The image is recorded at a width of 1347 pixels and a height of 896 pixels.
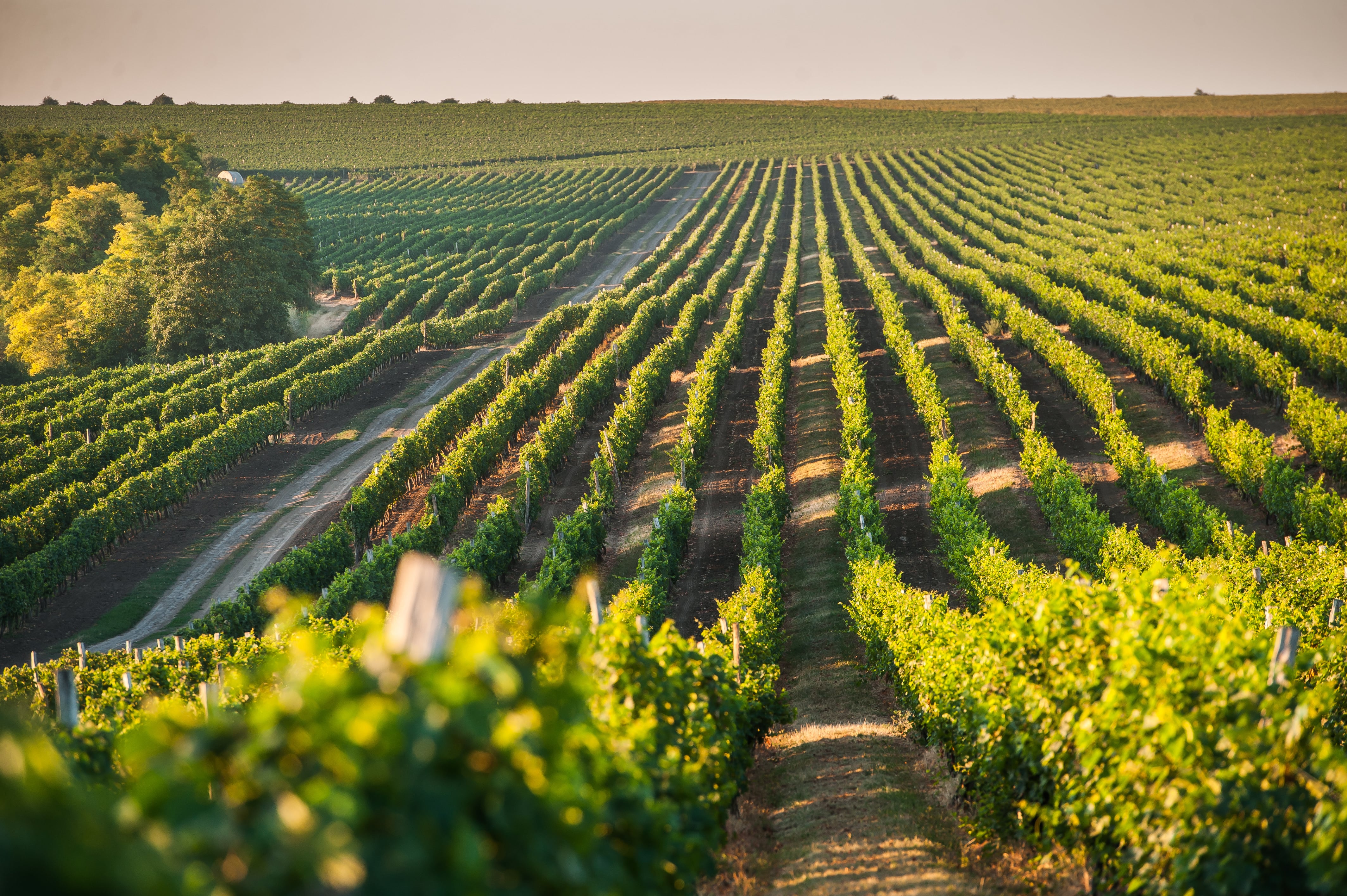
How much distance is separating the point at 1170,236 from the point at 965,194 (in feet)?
106

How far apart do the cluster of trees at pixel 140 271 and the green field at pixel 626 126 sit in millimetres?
75087

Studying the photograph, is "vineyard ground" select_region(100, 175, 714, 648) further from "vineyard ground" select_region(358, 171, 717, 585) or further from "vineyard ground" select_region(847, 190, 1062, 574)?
"vineyard ground" select_region(847, 190, 1062, 574)

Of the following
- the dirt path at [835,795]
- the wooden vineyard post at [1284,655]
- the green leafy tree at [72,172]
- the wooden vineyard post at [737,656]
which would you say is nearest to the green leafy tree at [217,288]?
the green leafy tree at [72,172]

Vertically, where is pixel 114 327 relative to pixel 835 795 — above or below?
above

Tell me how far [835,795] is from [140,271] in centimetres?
5386

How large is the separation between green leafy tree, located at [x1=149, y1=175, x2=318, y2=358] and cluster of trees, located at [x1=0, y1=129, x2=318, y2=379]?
2.5 inches

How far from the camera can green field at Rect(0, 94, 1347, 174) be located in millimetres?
138250

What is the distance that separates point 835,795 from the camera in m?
11.5

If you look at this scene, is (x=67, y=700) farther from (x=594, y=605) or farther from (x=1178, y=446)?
(x=1178, y=446)

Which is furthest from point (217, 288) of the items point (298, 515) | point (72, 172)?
point (72, 172)

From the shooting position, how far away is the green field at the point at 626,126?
138250 millimetres

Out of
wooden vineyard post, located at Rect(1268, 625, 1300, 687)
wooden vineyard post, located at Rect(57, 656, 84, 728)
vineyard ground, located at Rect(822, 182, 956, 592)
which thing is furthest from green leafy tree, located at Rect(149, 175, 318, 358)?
wooden vineyard post, located at Rect(1268, 625, 1300, 687)

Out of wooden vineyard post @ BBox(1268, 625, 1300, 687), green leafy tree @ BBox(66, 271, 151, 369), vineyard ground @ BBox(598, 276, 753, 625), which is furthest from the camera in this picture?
green leafy tree @ BBox(66, 271, 151, 369)

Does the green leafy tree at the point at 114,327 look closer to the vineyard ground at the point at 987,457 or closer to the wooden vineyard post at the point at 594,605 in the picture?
the vineyard ground at the point at 987,457
